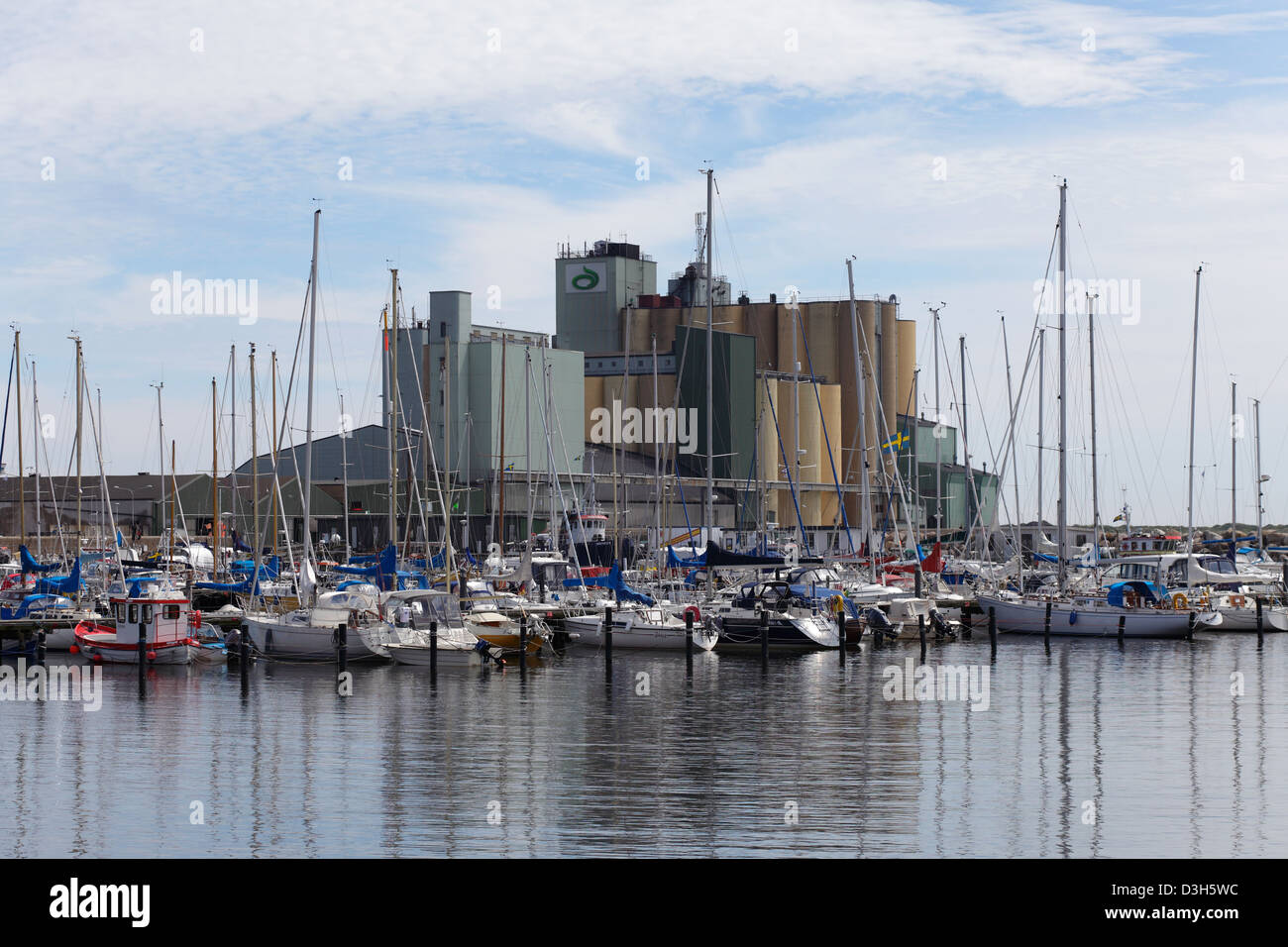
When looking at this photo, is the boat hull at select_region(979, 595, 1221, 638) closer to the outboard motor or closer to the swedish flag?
the outboard motor

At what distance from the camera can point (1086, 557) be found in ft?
311

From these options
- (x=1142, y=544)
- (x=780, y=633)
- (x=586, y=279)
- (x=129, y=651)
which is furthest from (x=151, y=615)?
→ (x=586, y=279)

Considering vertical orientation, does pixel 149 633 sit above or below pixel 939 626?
above

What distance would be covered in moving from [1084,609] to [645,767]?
3703 centimetres

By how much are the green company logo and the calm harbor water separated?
105556 millimetres

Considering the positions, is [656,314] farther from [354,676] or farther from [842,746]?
[842,746]

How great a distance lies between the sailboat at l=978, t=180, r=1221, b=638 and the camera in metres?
61.0

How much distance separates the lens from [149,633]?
50750 millimetres

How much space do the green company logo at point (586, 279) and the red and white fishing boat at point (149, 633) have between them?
337 feet

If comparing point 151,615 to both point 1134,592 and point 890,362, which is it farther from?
point 890,362

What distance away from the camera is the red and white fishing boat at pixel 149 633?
167ft

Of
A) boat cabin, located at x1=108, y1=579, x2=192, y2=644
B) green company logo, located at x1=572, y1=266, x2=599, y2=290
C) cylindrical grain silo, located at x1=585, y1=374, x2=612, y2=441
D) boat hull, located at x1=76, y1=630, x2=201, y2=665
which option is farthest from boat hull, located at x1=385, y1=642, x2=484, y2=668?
green company logo, located at x1=572, y1=266, x2=599, y2=290
